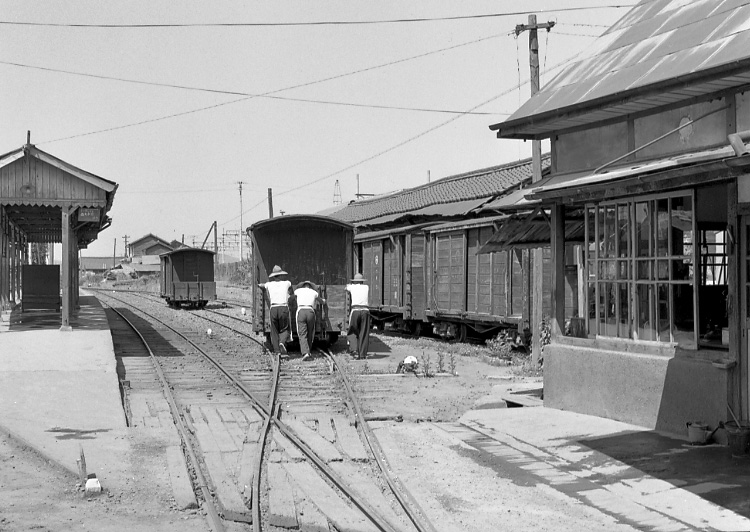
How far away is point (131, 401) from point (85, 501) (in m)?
5.28

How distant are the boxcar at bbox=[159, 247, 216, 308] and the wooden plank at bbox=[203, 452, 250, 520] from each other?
111 feet

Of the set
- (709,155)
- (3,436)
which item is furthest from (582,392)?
(3,436)

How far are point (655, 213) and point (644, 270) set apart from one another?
2.26ft

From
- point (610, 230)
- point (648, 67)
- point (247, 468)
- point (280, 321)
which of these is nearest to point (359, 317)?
point (280, 321)

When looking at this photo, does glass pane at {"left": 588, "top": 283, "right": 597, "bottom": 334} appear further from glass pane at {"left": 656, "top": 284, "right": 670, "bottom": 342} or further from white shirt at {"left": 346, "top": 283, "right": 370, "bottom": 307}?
white shirt at {"left": 346, "top": 283, "right": 370, "bottom": 307}

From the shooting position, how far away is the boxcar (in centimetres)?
4197

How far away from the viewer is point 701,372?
8836 millimetres

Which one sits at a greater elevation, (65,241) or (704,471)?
(65,241)

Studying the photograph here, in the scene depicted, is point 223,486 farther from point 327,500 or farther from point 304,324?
point 304,324

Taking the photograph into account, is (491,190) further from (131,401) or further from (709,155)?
(709,155)

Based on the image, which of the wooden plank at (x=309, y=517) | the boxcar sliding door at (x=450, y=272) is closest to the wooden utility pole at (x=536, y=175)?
the boxcar sliding door at (x=450, y=272)

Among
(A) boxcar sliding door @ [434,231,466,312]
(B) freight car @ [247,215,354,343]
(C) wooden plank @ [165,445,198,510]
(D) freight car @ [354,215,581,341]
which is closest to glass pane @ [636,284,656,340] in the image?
(D) freight car @ [354,215,581,341]

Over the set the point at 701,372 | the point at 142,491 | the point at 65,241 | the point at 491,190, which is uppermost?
the point at 491,190

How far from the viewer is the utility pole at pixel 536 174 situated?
594 inches
